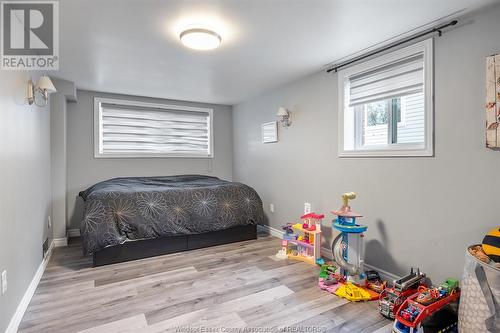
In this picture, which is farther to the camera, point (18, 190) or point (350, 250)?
point (350, 250)

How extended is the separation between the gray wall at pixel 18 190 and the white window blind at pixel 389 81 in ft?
9.41

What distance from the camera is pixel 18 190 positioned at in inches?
75.2

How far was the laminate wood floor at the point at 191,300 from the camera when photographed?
1820mm

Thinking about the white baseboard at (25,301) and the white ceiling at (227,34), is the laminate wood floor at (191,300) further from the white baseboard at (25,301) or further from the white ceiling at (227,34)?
the white ceiling at (227,34)

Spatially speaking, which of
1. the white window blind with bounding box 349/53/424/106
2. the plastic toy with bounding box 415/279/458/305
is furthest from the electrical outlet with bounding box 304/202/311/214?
the plastic toy with bounding box 415/279/458/305

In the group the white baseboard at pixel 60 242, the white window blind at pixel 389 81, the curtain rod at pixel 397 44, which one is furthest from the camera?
the white baseboard at pixel 60 242

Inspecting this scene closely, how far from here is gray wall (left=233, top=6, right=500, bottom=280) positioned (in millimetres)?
1872

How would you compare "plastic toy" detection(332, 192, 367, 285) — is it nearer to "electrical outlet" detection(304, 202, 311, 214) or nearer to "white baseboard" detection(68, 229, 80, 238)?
"electrical outlet" detection(304, 202, 311, 214)

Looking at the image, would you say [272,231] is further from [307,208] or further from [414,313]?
[414,313]

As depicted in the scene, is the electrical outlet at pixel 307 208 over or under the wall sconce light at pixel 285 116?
under

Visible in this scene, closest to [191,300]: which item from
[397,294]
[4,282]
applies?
[4,282]

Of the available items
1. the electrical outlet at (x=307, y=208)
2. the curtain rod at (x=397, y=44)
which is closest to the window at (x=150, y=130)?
the electrical outlet at (x=307, y=208)

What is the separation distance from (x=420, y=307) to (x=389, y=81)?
1.88m

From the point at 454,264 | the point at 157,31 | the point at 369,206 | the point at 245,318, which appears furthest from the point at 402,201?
the point at 157,31
